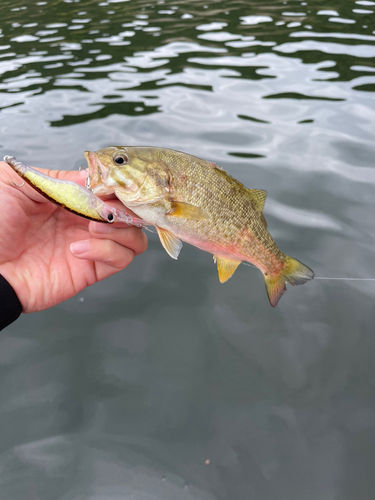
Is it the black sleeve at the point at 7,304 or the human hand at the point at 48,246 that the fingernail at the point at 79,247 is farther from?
the black sleeve at the point at 7,304

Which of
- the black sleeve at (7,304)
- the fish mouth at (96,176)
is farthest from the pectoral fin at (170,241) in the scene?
the black sleeve at (7,304)

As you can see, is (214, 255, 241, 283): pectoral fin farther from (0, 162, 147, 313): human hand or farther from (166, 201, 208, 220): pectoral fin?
(0, 162, 147, 313): human hand

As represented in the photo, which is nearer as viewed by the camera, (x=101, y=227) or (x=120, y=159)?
(x=120, y=159)

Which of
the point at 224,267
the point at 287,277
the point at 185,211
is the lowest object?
the point at 287,277

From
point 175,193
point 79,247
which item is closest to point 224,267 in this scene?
point 175,193

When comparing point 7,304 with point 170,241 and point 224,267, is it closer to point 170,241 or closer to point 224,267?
point 170,241

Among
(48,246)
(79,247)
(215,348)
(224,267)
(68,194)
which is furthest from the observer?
(215,348)
